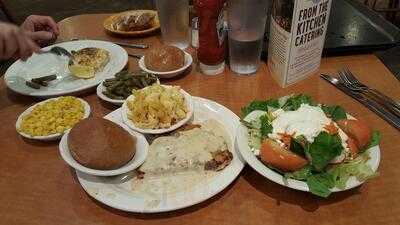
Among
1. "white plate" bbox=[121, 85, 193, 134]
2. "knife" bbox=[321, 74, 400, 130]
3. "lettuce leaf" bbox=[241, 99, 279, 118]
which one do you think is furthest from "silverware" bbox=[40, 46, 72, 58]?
"knife" bbox=[321, 74, 400, 130]

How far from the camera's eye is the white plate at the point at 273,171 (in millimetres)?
752

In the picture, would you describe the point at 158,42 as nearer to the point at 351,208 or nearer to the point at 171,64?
the point at 171,64

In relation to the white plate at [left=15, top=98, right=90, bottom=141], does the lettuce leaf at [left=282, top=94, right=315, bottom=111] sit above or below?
above

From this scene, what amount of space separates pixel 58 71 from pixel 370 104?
1.07 meters

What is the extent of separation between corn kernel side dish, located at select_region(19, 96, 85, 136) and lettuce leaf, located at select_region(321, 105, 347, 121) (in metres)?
Answer: 0.68

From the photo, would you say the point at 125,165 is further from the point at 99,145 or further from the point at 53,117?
the point at 53,117

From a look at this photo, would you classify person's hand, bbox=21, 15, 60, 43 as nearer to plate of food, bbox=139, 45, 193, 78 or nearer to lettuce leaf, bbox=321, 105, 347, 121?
plate of food, bbox=139, 45, 193, 78

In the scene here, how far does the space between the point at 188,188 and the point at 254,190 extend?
15 cm

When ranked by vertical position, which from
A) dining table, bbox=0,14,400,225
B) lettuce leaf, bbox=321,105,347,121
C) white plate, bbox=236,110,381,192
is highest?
lettuce leaf, bbox=321,105,347,121

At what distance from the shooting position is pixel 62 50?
55.8 inches

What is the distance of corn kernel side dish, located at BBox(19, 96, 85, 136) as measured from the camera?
1.01m

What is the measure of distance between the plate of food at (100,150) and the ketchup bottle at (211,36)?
458 mm

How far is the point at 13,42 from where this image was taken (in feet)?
3.66

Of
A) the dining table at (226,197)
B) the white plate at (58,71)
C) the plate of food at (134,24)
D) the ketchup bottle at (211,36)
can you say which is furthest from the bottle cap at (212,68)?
the plate of food at (134,24)
